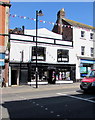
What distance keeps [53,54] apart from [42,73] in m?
3.20

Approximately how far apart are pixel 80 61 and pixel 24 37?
9900 millimetres

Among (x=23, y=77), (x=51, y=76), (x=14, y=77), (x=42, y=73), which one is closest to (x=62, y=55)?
(x=51, y=76)

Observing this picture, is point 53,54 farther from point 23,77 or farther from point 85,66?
point 85,66

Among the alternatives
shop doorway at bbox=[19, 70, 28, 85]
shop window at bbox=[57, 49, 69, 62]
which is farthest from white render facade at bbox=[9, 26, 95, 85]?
shop doorway at bbox=[19, 70, 28, 85]

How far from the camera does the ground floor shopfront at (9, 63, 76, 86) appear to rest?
22.2m

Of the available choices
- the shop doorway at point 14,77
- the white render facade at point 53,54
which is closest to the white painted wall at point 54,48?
the white render facade at point 53,54

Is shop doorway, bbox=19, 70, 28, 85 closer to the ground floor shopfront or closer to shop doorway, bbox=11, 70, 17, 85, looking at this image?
the ground floor shopfront

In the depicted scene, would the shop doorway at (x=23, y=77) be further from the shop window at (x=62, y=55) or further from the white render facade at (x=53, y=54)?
the shop window at (x=62, y=55)

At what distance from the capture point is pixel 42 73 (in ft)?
78.6

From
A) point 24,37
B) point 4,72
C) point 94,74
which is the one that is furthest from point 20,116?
point 24,37

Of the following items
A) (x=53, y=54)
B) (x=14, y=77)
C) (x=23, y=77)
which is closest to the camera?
(x=23, y=77)

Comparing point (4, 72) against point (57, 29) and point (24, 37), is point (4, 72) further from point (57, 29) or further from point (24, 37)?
point (57, 29)

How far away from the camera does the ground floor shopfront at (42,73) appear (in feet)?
72.8

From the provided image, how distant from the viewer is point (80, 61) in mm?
27391
